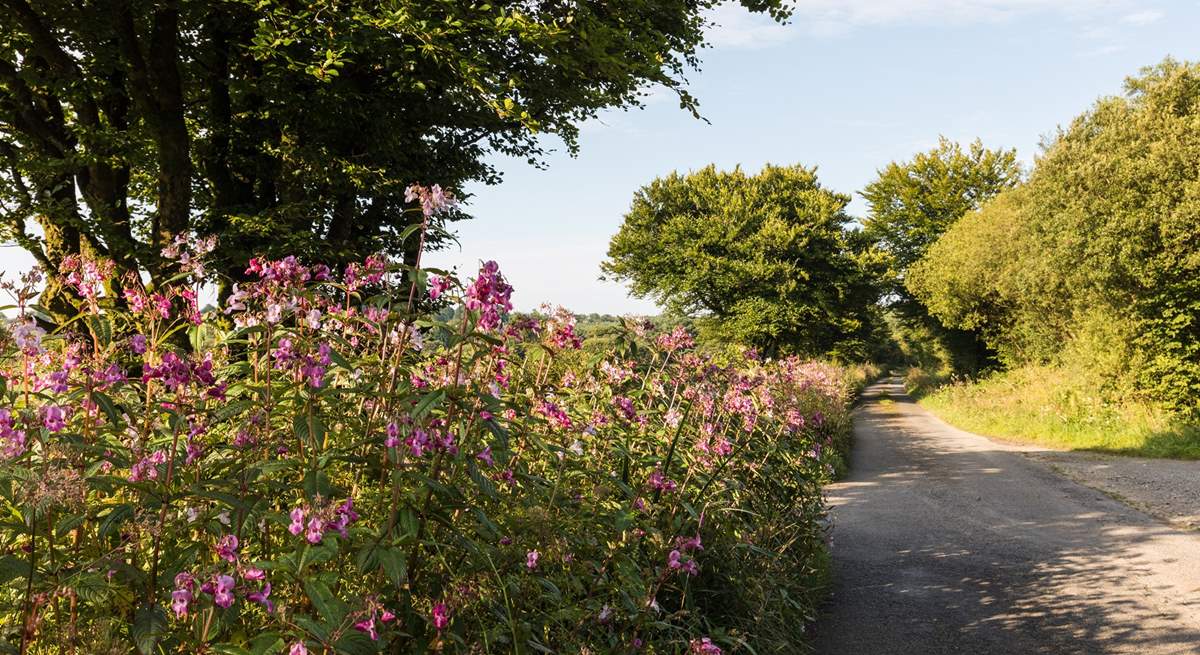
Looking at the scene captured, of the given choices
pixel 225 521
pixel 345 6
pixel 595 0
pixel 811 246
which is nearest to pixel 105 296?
pixel 225 521

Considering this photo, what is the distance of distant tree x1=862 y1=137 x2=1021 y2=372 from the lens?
145 feet

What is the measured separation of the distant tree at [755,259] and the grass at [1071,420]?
11.7 m

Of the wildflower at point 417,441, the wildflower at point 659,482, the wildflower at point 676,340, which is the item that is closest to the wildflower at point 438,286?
the wildflower at point 417,441

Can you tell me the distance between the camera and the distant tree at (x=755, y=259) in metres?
34.7

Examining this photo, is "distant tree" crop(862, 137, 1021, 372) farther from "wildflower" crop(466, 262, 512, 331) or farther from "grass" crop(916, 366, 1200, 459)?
"wildflower" crop(466, 262, 512, 331)

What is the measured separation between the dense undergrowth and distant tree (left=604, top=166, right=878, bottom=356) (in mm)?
31810

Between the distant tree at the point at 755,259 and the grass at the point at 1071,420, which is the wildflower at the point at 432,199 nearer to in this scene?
the grass at the point at 1071,420

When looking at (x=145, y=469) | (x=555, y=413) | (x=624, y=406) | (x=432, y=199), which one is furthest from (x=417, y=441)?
(x=624, y=406)

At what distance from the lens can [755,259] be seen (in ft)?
113

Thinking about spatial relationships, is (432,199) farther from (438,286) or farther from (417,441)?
(417,441)

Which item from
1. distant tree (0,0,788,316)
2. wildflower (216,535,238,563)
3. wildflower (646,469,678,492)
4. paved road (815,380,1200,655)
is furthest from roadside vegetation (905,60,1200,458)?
wildflower (216,535,238,563)

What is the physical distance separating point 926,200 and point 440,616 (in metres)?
48.8

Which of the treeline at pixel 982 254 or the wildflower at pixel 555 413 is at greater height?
the treeline at pixel 982 254

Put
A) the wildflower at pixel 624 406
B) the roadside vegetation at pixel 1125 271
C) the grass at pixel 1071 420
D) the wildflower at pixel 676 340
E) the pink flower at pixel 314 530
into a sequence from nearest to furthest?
the pink flower at pixel 314 530
the wildflower at pixel 624 406
the wildflower at pixel 676 340
the grass at pixel 1071 420
the roadside vegetation at pixel 1125 271
